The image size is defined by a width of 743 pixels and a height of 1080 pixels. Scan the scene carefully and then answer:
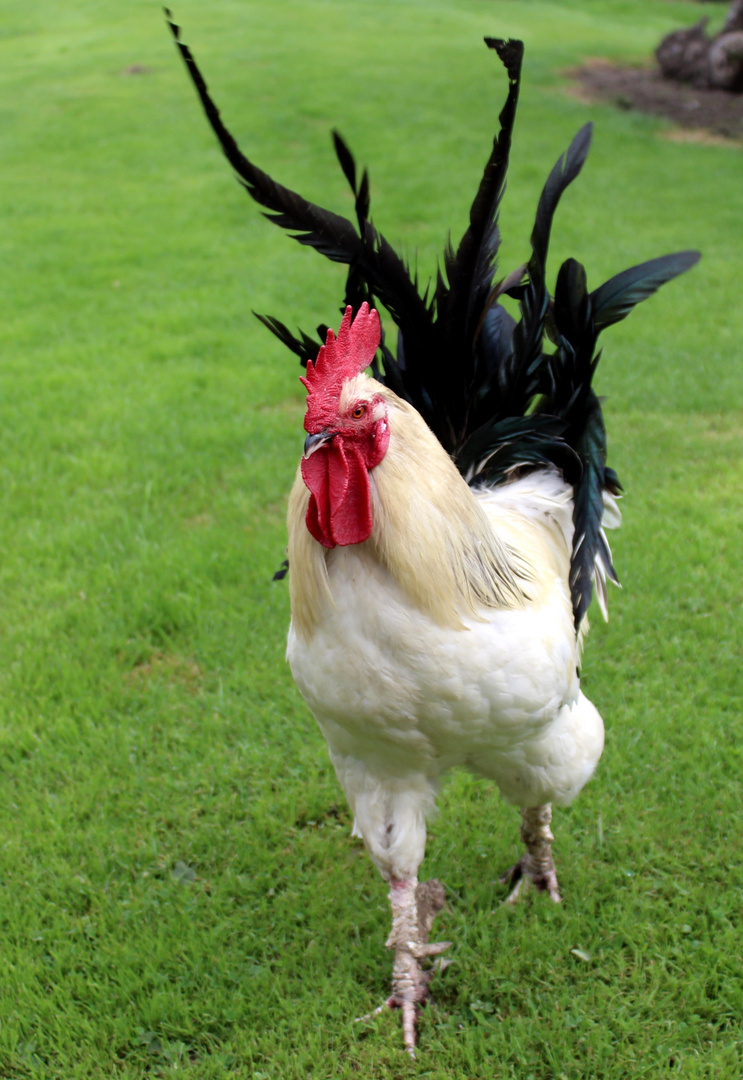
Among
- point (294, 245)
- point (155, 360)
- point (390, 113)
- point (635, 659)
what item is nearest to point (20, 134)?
point (390, 113)

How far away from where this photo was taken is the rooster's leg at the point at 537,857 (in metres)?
2.87

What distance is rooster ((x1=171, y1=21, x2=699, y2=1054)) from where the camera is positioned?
2014 mm

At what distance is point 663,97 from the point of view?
13.2 metres

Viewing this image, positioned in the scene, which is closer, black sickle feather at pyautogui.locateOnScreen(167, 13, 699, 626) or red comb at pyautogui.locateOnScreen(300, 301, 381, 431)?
red comb at pyautogui.locateOnScreen(300, 301, 381, 431)

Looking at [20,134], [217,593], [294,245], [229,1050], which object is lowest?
[229,1050]

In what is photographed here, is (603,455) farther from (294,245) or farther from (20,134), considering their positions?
(20,134)

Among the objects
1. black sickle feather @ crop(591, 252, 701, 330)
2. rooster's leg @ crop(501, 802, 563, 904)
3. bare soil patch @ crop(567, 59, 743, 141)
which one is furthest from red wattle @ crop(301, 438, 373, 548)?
bare soil patch @ crop(567, 59, 743, 141)

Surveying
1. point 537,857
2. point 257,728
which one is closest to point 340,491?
point 537,857

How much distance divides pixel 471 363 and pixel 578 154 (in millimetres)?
638

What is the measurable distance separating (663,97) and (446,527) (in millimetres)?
13486

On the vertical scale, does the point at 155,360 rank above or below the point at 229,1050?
above

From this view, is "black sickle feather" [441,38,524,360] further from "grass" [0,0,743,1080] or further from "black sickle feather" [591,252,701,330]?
"grass" [0,0,743,1080]

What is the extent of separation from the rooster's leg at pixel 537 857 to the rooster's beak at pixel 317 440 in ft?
5.02

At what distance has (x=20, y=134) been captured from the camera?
12.3 m
